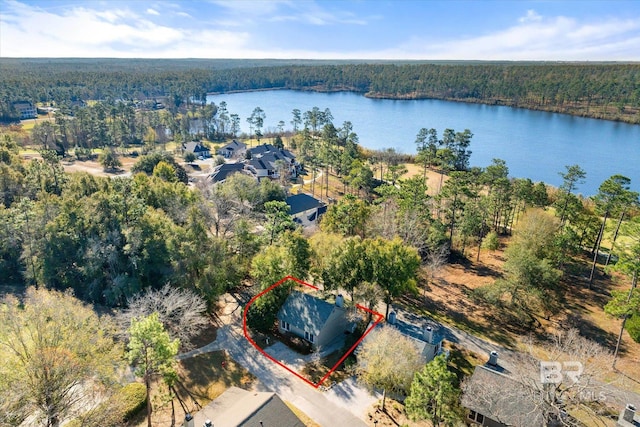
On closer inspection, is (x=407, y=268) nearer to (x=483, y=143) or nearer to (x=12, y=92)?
(x=483, y=143)

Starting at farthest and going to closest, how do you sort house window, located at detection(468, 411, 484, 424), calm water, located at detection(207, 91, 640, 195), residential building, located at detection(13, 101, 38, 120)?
1. residential building, located at detection(13, 101, 38, 120)
2. calm water, located at detection(207, 91, 640, 195)
3. house window, located at detection(468, 411, 484, 424)

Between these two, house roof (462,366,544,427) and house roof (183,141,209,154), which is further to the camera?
house roof (183,141,209,154)

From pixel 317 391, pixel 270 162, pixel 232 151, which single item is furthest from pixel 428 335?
pixel 232 151

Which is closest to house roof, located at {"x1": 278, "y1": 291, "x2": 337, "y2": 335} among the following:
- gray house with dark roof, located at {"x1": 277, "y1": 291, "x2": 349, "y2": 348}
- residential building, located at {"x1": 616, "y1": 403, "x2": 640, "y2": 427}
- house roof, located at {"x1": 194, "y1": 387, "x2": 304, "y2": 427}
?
gray house with dark roof, located at {"x1": 277, "y1": 291, "x2": 349, "y2": 348}

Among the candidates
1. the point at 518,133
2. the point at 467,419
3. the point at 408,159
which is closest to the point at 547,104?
the point at 518,133

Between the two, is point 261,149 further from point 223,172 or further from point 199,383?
point 199,383

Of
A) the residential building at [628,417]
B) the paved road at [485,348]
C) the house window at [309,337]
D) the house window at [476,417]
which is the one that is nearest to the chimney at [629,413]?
the residential building at [628,417]

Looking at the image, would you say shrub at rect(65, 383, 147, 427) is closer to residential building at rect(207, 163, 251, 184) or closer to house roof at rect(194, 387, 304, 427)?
house roof at rect(194, 387, 304, 427)
